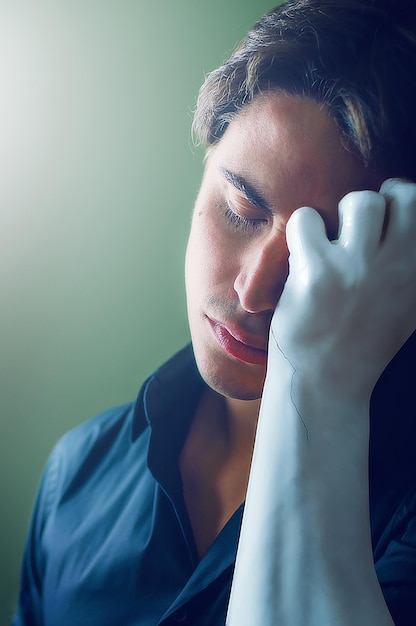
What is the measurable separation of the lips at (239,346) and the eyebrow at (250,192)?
143mm

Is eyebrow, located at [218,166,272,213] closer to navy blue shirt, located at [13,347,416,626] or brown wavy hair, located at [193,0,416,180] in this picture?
brown wavy hair, located at [193,0,416,180]

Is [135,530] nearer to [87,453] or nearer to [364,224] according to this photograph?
[87,453]

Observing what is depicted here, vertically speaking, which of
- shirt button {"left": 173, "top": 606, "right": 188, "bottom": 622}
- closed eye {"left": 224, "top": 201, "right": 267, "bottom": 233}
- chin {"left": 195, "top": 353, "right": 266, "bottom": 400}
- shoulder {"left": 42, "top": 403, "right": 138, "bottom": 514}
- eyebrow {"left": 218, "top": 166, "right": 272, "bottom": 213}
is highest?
eyebrow {"left": 218, "top": 166, "right": 272, "bottom": 213}

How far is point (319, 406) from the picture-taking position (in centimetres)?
60

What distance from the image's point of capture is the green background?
866 millimetres

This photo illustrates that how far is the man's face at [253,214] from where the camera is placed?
2.12 ft

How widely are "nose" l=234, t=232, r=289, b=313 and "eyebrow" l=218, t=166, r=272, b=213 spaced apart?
0.12ft

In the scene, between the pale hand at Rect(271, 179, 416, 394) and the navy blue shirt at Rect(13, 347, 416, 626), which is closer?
the pale hand at Rect(271, 179, 416, 394)

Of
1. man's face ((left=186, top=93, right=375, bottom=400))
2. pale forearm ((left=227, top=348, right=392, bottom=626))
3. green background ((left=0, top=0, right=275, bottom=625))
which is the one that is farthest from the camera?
green background ((left=0, top=0, right=275, bottom=625))

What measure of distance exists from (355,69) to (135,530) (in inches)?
24.6

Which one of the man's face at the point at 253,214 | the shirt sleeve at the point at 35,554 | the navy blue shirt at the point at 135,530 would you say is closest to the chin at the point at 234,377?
the man's face at the point at 253,214

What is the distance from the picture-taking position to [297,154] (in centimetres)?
65

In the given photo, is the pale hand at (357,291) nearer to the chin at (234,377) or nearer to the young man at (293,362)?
the young man at (293,362)

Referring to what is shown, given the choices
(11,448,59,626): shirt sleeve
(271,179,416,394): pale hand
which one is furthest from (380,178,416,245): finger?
(11,448,59,626): shirt sleeve
